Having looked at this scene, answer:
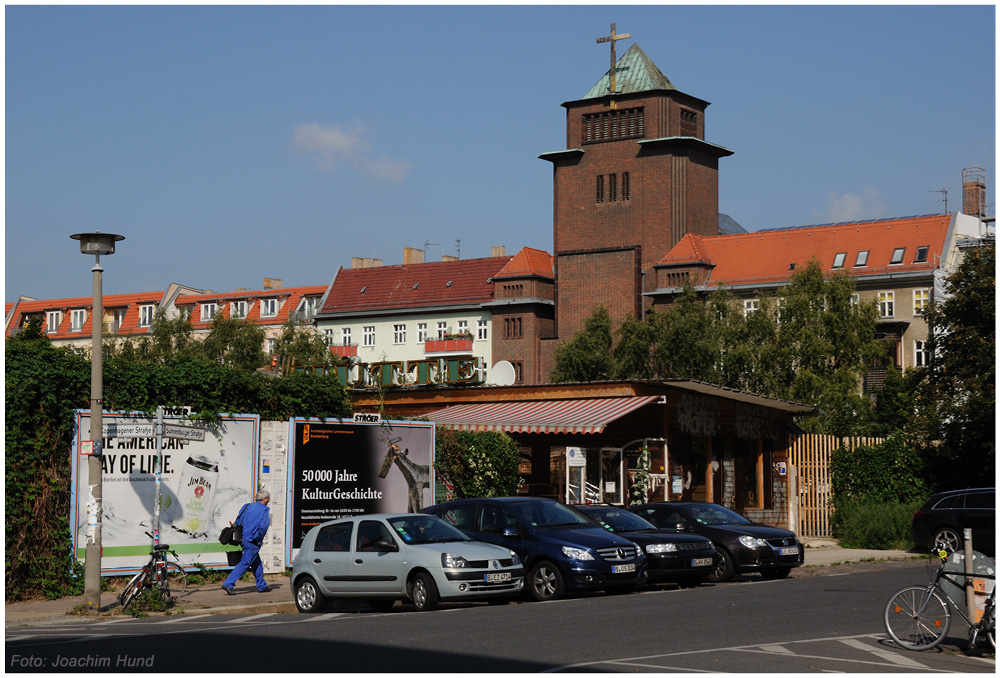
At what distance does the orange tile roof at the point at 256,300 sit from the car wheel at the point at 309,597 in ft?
319

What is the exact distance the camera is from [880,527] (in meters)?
33.5

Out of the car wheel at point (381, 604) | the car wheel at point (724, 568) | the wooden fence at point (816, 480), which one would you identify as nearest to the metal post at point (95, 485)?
the car wheel at point (381, 604)

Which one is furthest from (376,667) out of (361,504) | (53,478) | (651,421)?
(651,421)

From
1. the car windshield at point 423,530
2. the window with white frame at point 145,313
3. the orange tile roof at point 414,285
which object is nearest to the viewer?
the car windshield at point 423,530

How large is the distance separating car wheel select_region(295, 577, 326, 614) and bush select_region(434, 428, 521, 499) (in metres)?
8.30

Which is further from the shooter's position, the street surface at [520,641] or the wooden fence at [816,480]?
the wooden fence at [816,480]

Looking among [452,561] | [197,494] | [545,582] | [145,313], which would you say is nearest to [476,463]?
[197,494]

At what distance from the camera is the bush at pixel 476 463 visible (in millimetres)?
27641

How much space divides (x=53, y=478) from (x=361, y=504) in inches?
262

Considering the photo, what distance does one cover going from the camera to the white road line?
1257cm

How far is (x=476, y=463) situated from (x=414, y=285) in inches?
3226

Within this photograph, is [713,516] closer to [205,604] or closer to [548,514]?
[548,514]

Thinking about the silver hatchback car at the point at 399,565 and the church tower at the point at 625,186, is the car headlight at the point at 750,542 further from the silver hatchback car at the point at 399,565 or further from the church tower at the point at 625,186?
the church tower at the point at 625,186

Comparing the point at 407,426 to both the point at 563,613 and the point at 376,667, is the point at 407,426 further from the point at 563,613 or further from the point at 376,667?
the point at 376,667
